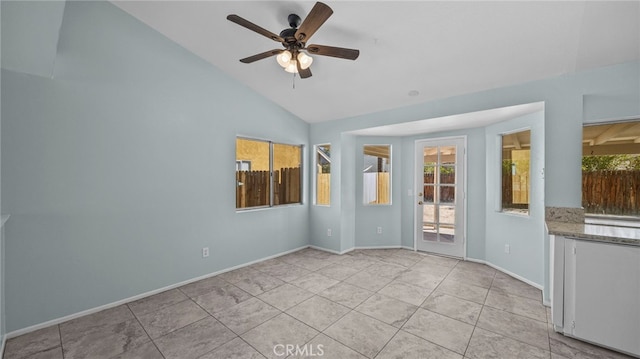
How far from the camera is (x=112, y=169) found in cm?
272

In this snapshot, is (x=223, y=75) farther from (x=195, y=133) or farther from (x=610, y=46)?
(x=610, y=46)

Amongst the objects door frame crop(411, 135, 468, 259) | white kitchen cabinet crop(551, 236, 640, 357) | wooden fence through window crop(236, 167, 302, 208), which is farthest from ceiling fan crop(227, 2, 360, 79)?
door frame crop(411, 135, 468, 259)

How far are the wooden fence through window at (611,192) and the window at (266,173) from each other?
387 centimetres

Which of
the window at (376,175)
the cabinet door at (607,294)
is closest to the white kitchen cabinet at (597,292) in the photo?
the cabinet door at (607,294)

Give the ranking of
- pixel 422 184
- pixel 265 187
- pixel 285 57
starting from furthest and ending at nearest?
pixel 422 184, pixel 265 187, pixel 285 57

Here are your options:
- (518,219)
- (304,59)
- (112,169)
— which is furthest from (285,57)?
(518,219)

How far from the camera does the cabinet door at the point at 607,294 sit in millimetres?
1929

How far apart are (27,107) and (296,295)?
3.13 m

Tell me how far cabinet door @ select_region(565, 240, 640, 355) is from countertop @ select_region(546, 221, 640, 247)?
53 mm

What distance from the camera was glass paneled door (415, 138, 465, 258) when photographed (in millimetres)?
4254

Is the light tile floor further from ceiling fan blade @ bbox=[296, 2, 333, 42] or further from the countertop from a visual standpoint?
ceiling fan blade @ bbox=[296, 2, 333, 42]

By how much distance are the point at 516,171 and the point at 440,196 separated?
1180 mm

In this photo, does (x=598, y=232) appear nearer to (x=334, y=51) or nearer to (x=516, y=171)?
(x=516, y=171)

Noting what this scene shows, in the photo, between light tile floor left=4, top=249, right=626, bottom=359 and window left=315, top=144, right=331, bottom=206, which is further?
window left=315, top=144, right=331, bottom=206
